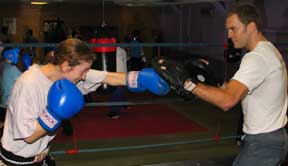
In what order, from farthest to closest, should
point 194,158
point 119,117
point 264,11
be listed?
point 264,11, point 119,117, point 194,158

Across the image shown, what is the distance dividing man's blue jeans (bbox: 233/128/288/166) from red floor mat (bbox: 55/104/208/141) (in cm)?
253

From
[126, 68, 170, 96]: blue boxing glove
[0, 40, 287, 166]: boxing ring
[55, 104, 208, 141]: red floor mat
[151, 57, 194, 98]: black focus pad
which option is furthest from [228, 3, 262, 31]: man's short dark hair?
[55, 104, 208, 141]: red floor mat

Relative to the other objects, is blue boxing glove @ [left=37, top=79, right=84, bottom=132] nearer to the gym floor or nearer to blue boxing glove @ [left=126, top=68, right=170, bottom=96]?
blue boxing glove @ [left=126, top=68, right=170, bottom=96]

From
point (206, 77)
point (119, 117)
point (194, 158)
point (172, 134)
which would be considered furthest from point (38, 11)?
point (206, 77)

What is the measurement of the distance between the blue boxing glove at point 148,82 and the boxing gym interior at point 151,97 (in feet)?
0.36

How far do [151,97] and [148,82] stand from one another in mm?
4948

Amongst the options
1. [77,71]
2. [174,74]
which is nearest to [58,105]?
[77,71]

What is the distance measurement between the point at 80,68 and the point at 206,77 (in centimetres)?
67

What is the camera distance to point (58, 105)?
1.46 metres

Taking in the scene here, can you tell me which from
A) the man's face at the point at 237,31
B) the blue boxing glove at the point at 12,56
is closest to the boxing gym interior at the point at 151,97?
the man's face at the point at 237,31

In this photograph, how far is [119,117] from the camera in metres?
5.19

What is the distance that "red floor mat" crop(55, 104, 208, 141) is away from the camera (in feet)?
14.0

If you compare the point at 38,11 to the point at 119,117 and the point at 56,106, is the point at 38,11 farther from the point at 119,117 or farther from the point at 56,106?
the point at 56,106

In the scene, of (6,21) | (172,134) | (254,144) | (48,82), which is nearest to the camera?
(48,82)
